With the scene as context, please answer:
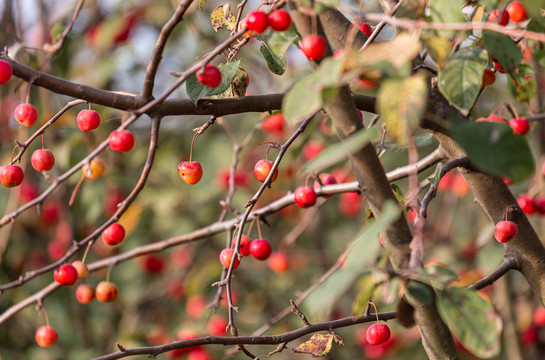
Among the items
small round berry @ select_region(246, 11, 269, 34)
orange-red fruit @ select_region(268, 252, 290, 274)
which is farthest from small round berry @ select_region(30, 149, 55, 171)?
orange-red fruit @ select_region(268, 252, 290, 274)

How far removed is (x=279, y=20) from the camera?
0.65m

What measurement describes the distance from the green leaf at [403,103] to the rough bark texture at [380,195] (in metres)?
0.18

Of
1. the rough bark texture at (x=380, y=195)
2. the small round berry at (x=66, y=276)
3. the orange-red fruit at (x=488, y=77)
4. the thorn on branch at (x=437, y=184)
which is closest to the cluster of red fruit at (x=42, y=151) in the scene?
the small round berry at (x=66, y=276)

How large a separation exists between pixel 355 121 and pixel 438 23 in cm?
14

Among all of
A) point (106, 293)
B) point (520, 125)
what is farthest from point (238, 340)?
point (520, 125)

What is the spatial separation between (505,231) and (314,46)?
0.43 metres

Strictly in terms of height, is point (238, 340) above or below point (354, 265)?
below

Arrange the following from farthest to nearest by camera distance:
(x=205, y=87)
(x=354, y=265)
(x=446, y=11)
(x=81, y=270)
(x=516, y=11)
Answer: (x=81, y=270) → (x=516, y=11) → (x=205, y=87) → (x=446, y=11) → (x=354, y=265)

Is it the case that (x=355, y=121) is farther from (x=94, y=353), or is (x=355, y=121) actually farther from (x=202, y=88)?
(x=94, y=353)

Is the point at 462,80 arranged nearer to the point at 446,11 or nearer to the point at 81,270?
the point at 446,11

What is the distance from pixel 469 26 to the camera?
0.53 metres

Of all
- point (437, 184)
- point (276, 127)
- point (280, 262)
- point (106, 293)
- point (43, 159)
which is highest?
point (43, 159)

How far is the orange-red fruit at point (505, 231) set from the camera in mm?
829

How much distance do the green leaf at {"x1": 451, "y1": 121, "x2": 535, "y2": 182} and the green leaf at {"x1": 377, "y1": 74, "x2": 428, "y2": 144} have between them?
10 centimetres
